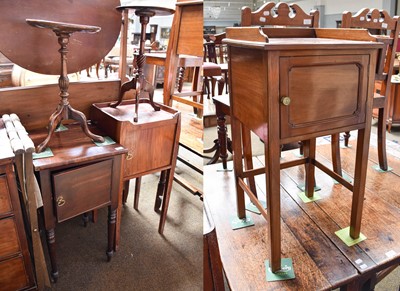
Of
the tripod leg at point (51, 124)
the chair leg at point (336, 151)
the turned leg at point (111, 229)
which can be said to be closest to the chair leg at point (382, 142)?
the chair leg at point (336, 151)

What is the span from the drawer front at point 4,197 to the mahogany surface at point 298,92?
845 millimetres

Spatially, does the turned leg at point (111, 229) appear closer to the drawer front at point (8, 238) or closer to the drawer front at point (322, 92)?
the drawer front at point (8, 238)

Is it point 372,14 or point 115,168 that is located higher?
point 372,14

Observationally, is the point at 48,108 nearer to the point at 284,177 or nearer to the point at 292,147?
the point at 284,177

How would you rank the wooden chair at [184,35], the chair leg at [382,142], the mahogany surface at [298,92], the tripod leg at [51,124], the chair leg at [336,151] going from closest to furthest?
the mahogany surface at [298,92] < the tripod leg at [51,124] < the wooden chair at [184,35] < the chair leg at [336,151] < the chair leg at [382,142]

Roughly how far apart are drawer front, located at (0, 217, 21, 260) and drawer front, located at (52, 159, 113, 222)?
0.15 meters

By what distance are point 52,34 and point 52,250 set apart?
0.86m

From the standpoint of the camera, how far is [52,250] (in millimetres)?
1347

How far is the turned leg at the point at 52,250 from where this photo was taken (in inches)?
51.2

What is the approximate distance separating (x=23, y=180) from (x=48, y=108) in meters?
0.41

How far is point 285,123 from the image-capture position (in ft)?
3.19

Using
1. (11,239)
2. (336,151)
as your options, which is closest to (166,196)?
(11,239)

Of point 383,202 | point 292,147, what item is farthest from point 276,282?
point 292,147

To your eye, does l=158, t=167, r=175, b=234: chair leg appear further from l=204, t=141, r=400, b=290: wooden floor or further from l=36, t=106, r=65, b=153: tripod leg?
l=36, t=106, r=65, b=153: tripod leg
